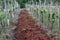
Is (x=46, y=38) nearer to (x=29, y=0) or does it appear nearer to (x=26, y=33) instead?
(x=26, y=33)

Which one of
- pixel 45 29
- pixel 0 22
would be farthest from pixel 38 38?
pixel 0 22

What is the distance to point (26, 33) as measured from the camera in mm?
6781

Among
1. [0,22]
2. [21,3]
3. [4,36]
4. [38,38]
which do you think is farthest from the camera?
[21,3]

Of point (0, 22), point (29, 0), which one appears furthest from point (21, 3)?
point (0, 22)

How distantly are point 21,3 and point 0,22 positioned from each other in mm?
15664

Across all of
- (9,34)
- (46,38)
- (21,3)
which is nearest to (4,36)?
(9,34)

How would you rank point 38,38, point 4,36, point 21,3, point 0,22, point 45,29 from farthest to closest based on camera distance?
point 21,3 < point 0,22 < point 45,29 < point 4,36 < point 38,38

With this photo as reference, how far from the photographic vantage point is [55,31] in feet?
22.8

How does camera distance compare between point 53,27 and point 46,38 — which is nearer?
point 46,38

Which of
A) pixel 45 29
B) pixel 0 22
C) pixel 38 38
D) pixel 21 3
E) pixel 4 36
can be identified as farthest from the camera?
pixel 21 3

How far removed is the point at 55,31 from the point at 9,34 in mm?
1620

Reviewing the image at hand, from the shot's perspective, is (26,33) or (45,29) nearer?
(26,33)

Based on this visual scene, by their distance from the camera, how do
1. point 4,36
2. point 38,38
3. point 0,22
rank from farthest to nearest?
point 0,22 → point 4,36 → point 38,38

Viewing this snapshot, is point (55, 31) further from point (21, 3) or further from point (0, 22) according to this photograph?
point (21, 3)
